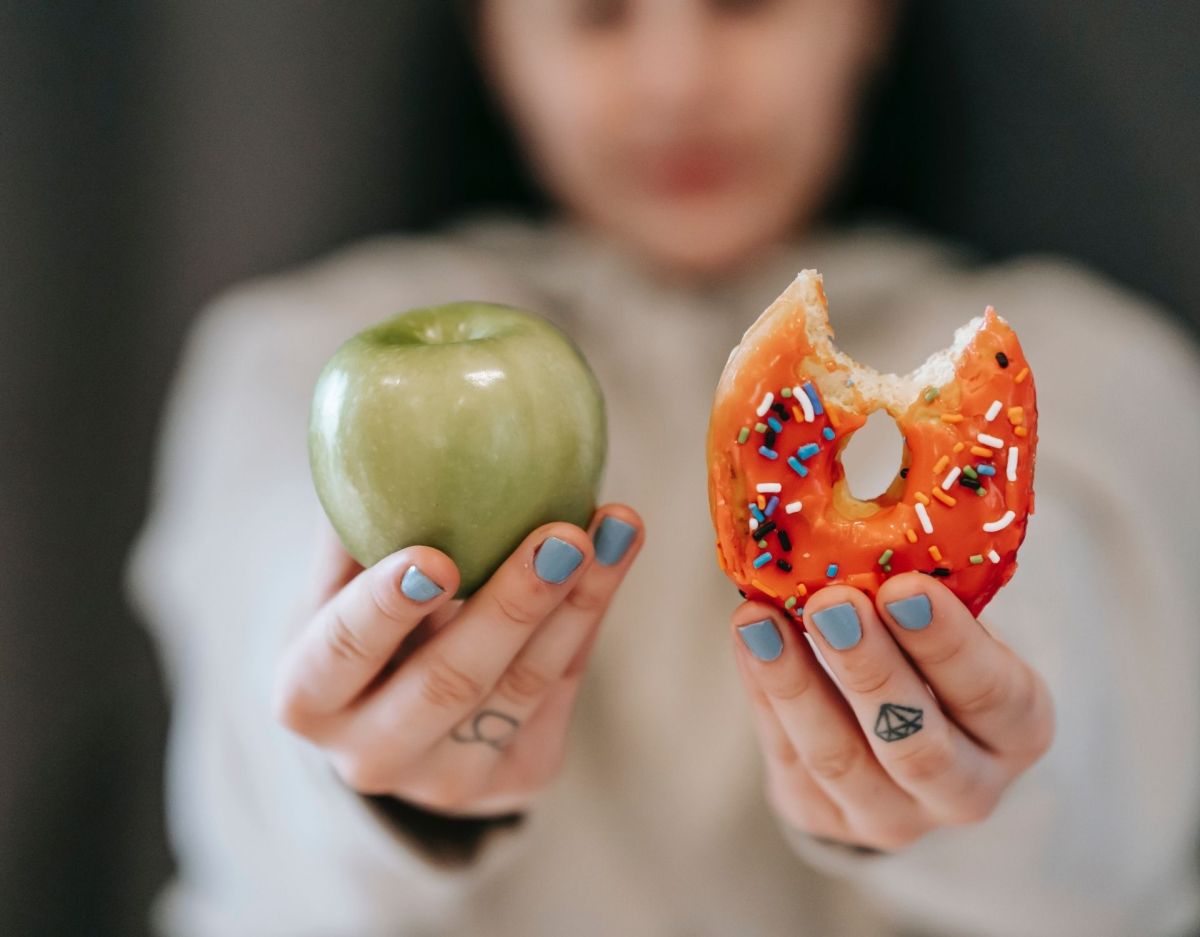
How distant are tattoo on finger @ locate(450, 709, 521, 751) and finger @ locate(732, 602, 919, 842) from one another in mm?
193

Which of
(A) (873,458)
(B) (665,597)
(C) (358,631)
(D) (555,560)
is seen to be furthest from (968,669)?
(B) (665,597)

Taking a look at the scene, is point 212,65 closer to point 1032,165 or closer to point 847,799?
point 1032,165

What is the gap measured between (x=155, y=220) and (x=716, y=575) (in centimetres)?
97

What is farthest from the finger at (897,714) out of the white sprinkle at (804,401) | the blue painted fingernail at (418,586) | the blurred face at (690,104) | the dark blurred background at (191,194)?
the dark blurred background at (191,194)

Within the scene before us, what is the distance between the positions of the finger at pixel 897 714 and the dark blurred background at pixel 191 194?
990 mm

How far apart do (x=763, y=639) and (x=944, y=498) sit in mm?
136

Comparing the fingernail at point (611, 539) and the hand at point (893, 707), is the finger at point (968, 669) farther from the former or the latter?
the fingernail at point (611, 539)

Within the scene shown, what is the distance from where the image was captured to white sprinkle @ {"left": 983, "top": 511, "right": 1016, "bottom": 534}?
590 millimetres

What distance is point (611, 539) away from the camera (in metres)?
0.66

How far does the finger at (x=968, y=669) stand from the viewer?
0.56m

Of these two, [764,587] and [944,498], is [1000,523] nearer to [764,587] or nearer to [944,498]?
[944,498]

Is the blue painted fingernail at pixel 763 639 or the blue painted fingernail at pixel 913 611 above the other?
the blue painted fingernail at pixel 913 611

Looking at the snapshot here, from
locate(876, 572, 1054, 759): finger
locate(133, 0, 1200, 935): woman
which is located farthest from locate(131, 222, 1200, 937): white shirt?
locate(876, 572, 1054, 759): finger

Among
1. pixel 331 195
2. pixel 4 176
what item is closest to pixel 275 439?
pixel 331 195
